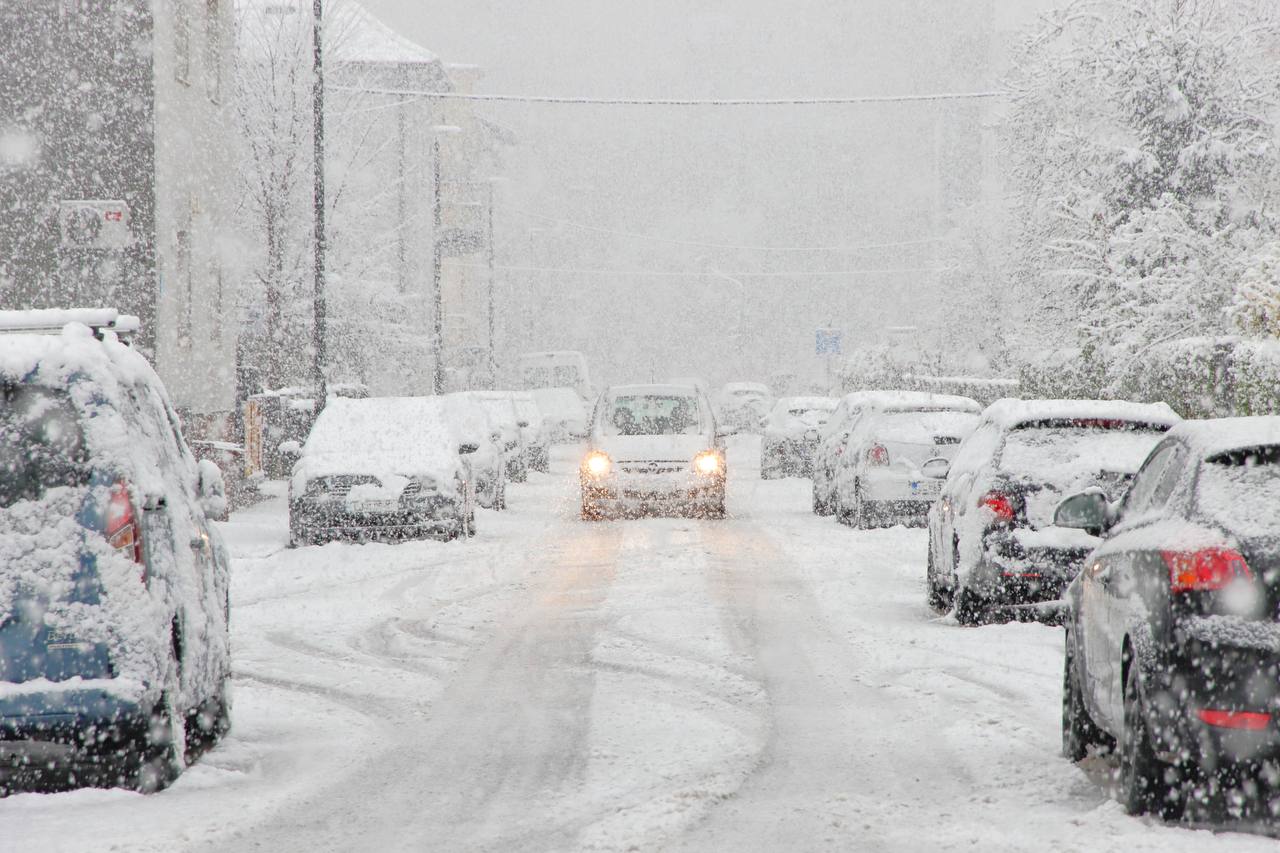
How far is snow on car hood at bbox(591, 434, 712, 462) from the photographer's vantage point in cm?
2194

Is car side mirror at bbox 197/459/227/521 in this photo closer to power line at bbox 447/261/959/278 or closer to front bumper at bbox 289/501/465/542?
front bumper at bbox 289/501/465/542

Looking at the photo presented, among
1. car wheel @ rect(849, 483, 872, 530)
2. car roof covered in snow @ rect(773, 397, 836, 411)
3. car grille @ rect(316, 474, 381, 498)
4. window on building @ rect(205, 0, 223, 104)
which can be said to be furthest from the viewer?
car roof covered in snow @ rect(773, 397, 836, 411)

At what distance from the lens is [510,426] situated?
31.6 meters

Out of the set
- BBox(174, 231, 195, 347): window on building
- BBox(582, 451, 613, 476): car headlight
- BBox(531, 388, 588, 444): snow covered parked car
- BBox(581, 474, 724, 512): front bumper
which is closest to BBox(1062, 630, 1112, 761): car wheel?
BBox(581, 474, 724, 512): front bumper

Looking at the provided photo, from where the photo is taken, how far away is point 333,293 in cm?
4322

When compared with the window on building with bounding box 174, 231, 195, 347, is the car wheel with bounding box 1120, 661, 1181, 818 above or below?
below

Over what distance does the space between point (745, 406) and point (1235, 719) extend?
176ft

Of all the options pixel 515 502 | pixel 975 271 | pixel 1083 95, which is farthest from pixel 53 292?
pixel 975 271

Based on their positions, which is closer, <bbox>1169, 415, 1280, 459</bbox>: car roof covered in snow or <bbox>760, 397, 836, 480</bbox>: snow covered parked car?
<bbox>1169, 415, 1280, 459</bbox>: car roof covered in snow

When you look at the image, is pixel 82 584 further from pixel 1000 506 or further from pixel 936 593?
pixel 936 593

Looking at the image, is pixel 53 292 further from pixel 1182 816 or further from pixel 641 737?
pixel 1182 816

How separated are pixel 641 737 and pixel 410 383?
48235 mm

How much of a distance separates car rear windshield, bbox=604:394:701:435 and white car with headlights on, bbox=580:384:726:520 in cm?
1

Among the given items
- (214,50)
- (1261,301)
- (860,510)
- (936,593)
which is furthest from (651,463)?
(214,50)
